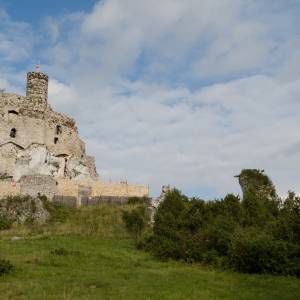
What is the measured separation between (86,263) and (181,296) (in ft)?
21.3

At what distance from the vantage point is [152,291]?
13656 mm

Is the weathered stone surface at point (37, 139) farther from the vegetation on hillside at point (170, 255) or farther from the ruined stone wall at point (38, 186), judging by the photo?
the vegetation on hillside at point (170, 255)

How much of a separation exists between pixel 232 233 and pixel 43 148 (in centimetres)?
2943

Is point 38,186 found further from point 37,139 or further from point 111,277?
point 111,277

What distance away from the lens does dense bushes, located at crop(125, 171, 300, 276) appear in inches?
736

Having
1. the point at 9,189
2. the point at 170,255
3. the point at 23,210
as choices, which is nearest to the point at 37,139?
the point at 9,189

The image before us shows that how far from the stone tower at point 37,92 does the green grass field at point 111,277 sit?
2602cm

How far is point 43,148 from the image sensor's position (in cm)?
4728

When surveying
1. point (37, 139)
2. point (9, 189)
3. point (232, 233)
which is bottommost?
point (232, 233)

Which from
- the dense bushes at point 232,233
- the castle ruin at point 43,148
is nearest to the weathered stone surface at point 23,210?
the castle ruin at point 43,148

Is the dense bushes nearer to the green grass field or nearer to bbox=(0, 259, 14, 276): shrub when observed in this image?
the green grass field

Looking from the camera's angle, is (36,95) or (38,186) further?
(36,95)

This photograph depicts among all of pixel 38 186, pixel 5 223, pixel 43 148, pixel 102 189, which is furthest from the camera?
pixel 43 148

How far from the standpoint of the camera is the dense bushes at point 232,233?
61.3ft
